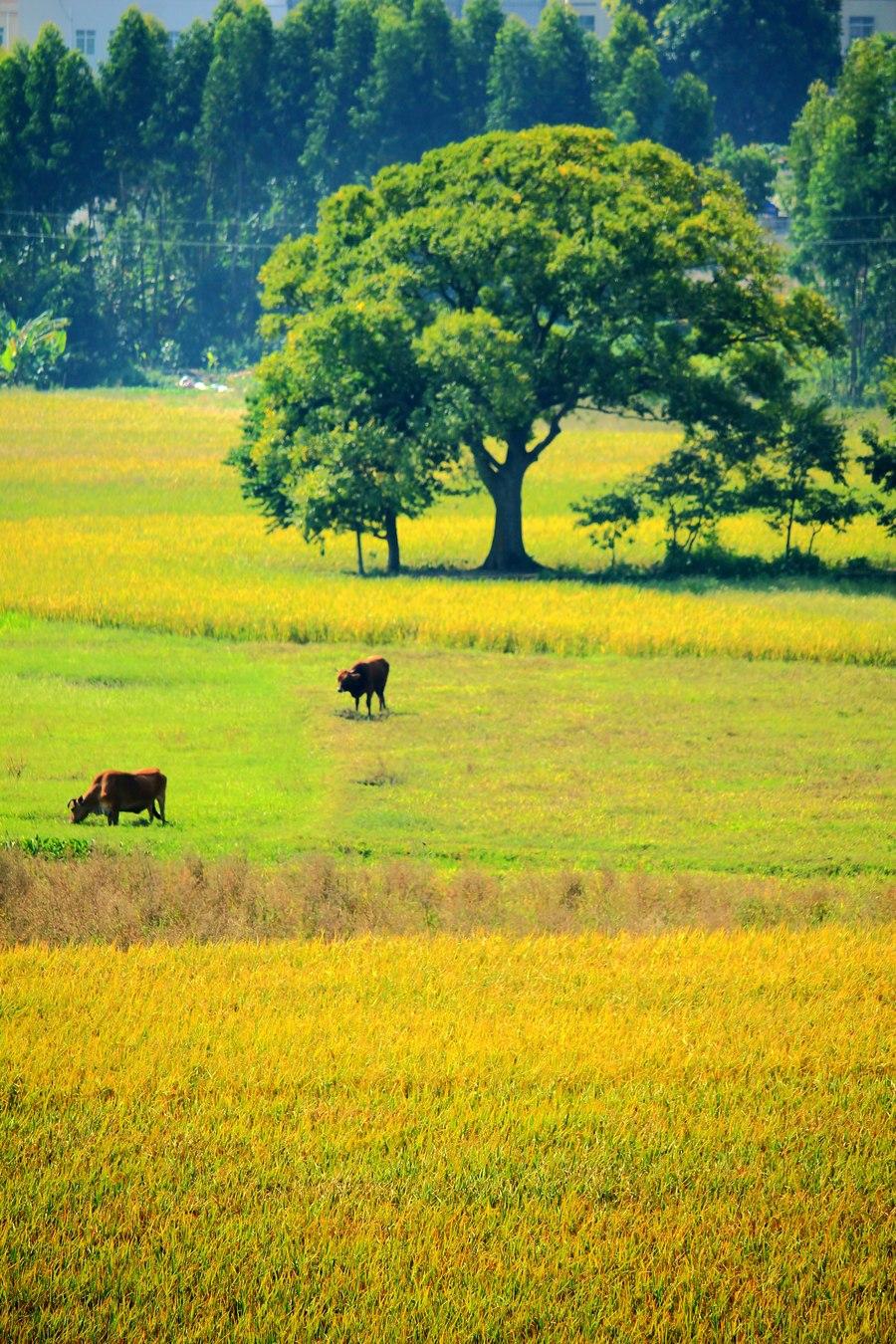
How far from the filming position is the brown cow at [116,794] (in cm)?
1944

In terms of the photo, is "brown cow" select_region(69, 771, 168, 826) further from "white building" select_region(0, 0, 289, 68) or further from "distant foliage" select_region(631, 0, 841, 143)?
"white building" select_region(0, 0, 289, 68)

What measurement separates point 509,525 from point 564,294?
207 inches

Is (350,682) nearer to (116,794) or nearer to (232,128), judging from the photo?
(116,794)

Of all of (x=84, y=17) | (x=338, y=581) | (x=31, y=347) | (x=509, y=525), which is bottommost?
(x=338, y=581)

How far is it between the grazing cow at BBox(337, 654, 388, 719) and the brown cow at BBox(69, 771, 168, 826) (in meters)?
6.61

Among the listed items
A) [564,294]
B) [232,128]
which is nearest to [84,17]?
[232,128]

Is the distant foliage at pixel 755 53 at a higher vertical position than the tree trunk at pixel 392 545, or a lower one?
higher

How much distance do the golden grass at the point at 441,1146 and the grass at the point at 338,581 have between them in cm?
1882

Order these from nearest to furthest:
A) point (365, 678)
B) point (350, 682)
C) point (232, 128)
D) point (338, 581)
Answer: point (350, 682) → point (365, 678) → point (338, 581) → point (232, 128)

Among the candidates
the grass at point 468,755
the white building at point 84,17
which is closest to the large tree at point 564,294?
the grass at point 468,755

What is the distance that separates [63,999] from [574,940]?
4.30m

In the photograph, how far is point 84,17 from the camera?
5807 inches

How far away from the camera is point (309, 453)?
43.6 meters

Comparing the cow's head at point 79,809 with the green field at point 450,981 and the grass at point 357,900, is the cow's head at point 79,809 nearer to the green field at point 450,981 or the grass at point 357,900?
the green field at point 450,981
